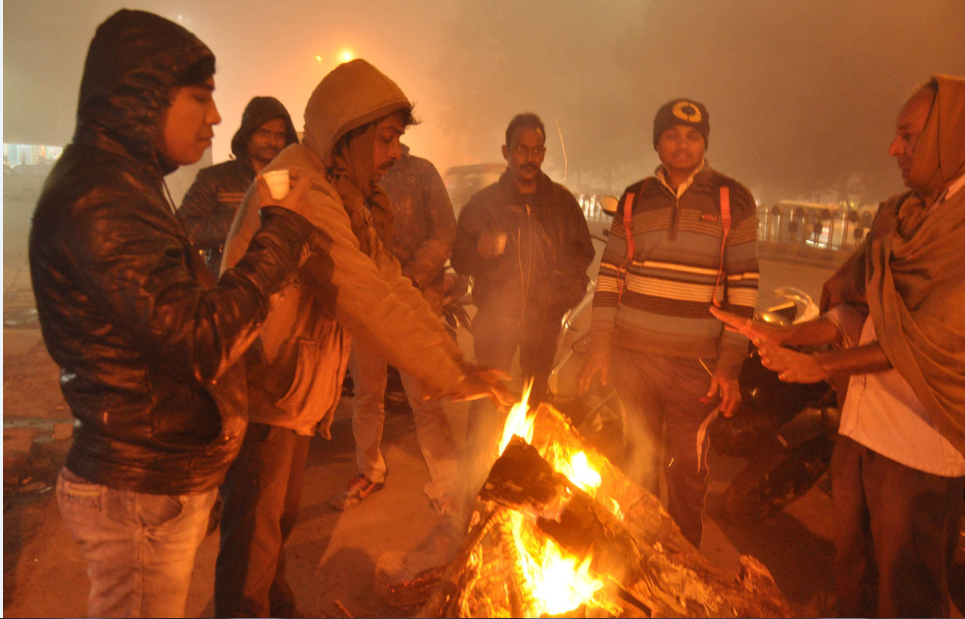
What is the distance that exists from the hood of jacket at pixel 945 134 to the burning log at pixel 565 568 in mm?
1803

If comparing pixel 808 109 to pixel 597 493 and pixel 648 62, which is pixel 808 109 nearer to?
pixel 648 62

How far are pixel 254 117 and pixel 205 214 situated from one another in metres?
0.78

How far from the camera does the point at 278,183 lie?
1.86 metres

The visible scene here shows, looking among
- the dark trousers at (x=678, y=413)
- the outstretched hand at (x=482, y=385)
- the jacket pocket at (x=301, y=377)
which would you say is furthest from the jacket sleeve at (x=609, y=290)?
the jacket pocket at (x=301, y=377)

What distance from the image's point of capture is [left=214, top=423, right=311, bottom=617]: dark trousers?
233 centimetres

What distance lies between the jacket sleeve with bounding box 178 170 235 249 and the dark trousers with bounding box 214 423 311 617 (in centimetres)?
210

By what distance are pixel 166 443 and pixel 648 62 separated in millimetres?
29527

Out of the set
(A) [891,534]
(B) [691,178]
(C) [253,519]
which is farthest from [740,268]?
(C) [253,519]

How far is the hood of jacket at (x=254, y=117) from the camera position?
4.26 meters

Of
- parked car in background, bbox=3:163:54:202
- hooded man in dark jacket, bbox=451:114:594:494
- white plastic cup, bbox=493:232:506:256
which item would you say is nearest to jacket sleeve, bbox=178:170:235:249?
hooded man in dark jacket, bbox=451:114:594:494

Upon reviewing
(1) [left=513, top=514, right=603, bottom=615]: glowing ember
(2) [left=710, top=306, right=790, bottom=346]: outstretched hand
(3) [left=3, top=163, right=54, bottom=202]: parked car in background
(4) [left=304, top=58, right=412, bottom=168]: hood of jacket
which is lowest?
(3) [left=3, top=163, right=54, bottom=202]: parked car in background

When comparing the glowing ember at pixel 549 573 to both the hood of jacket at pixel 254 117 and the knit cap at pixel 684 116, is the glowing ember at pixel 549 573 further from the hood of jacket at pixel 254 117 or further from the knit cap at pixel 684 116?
the hood of jacket at pixel 254 117

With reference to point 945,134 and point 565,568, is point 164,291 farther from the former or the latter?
point 945,134

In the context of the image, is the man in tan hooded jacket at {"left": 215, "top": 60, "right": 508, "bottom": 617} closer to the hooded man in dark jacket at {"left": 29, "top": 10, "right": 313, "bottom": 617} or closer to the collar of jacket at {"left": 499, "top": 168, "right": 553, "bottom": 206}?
the hooded man in dark jacket at {"left": 29, "top": 10, "right": 313, "bottom": 617}
